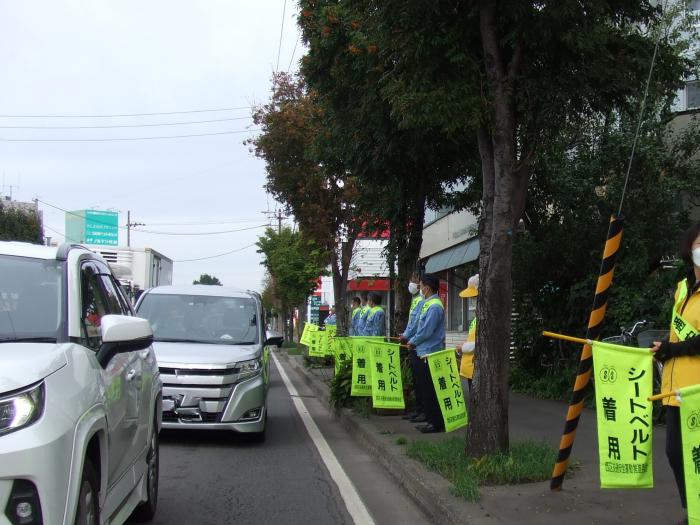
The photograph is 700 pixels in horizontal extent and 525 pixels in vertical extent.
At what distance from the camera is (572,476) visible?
243 inches

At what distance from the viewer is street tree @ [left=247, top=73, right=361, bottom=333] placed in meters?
19.3

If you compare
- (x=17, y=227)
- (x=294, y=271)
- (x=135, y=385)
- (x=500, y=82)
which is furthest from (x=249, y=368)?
(x=294, y=271)

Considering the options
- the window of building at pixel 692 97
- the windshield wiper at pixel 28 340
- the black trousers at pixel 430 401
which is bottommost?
the black trousers at pixel 430 401

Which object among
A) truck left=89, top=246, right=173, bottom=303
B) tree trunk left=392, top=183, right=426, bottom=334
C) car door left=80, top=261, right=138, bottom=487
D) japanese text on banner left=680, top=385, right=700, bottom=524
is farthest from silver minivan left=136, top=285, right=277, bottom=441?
truck left=89, top=246, right=173, bottom=303

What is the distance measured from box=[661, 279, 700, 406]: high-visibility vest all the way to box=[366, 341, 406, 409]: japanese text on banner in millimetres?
5296

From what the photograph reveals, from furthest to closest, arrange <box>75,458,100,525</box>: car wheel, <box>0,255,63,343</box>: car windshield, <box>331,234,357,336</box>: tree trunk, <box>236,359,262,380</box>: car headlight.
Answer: <box>331,234,357,336</box>: tree trunk → <box>236,359,262,380</box>: car headlight → <box>0,255,63,343</box>: car windshield → <box>75,458,100,525</box>: car wheel

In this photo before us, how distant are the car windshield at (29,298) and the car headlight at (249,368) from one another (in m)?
4.55

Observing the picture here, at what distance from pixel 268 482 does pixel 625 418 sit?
12.0 feet

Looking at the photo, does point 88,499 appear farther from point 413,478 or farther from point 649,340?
point 649,340

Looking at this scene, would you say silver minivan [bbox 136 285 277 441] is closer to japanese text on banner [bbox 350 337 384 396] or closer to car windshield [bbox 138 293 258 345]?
car windshield [bbox 138 293 258 345]

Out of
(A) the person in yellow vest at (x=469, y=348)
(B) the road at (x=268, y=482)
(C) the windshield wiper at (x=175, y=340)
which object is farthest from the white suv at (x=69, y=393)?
(A) the person in yellow vest at (x=469, y=348)

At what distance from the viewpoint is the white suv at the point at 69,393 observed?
276cm

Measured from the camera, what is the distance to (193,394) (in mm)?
8188

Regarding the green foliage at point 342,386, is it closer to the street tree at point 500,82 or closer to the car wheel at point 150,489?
the street tree at point 500,82
